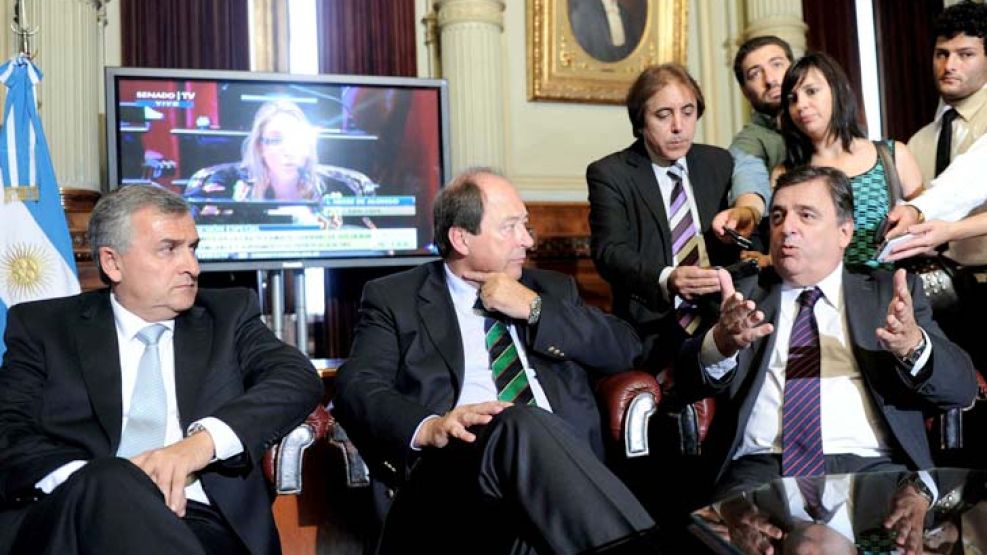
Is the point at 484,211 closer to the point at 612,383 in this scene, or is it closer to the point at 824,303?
the point at 612,383

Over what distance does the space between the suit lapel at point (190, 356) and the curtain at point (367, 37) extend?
3593mm

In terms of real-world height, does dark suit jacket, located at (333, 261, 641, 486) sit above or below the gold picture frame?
below

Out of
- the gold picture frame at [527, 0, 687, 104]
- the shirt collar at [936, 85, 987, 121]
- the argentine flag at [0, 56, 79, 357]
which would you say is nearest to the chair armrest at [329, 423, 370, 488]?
the argentine flag at [0, 56, 79, 357]

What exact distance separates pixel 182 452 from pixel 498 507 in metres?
0.62

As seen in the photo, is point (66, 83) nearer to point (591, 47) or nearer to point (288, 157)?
point (288, 157)

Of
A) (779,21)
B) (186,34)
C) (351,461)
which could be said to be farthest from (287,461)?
(779,21)

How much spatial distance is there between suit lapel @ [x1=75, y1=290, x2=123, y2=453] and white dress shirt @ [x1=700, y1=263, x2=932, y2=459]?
1345 mm

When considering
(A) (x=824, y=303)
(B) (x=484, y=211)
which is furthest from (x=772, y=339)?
(B) (x=484, y=211)

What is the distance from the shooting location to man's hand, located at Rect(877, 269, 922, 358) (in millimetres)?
2043

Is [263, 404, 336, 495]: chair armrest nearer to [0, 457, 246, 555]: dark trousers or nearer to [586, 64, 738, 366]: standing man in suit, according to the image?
[0, 457, 246, 555]: dark trousers

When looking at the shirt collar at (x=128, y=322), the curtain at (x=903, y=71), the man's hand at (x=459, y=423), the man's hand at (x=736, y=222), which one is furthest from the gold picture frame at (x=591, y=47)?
the man's hand at (x=459, y=423)

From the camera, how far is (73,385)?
2121 millimetres

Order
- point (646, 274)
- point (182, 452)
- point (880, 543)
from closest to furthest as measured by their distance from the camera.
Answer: point (880, 543) < point (182, 452) < point (646, 274)

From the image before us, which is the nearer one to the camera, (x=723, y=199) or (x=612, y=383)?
(x=612, y=383)
